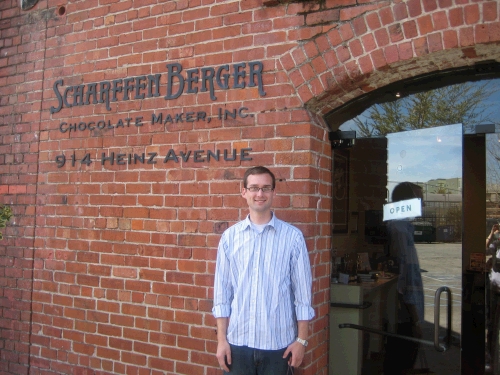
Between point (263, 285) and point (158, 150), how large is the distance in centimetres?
163

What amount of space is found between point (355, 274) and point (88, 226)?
2290 millimetres

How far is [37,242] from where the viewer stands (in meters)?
4.50

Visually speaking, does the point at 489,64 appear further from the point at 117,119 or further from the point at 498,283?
the point at 117,119

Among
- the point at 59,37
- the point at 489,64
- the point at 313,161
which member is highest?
the point at 59,37

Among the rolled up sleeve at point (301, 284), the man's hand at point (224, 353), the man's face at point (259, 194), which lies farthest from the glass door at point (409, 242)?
the man's hand at point (224, 353)

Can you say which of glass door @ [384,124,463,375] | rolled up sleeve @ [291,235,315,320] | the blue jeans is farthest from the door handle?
the blue jeans

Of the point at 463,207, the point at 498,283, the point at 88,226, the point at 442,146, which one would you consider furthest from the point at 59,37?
the point at 498,283

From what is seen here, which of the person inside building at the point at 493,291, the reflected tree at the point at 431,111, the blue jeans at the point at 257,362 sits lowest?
the blue jeans at the point at 257,362

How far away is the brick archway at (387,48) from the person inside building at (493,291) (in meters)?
1.23

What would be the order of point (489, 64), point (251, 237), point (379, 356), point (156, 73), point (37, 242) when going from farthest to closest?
point (37, 242)
point (156, 73)
point (379, 356)
point (489, 64)
point (251, 237)

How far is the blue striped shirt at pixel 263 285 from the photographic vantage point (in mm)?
2781

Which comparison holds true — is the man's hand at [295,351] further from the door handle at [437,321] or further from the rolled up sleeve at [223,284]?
the door handle at [437,321]

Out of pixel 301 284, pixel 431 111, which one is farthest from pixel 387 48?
pixel 301 284

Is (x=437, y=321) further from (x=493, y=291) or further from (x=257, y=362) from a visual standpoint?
(x=257, y=362)
